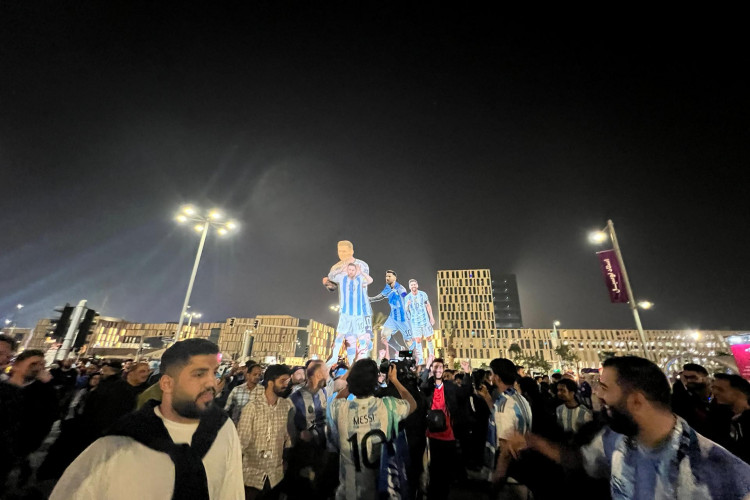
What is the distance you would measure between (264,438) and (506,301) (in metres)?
123

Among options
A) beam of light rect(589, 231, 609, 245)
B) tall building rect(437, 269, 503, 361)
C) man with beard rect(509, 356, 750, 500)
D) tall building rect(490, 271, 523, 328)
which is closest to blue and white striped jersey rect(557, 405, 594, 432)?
man with beard rect(509, 356, 750, 500)

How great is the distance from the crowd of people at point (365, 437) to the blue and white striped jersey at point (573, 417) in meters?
0.02

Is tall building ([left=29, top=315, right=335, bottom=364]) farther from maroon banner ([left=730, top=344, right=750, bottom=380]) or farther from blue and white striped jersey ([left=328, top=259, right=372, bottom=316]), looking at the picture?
maroon banner ([left=730, top=344, right=750, bottom=380])

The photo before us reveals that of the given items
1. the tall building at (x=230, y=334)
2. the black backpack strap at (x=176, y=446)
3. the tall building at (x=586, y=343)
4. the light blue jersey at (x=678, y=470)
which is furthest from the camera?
the tall building at (x=230, y=334)

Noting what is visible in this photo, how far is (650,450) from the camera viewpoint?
202 cm

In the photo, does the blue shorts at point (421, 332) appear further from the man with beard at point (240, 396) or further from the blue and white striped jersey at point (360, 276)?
the man with beard at point (240, 396)

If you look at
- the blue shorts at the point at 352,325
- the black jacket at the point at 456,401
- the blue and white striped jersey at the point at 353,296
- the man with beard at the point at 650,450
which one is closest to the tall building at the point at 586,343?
the blue and white striped jersey at the point at 353,296

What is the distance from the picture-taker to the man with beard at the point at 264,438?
373cm

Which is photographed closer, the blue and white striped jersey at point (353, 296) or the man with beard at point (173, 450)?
the man with beard at point (173, 450)

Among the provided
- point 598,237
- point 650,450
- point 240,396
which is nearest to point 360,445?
point 650,450

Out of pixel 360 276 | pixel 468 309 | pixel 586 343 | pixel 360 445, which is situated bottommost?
pixel 360 445

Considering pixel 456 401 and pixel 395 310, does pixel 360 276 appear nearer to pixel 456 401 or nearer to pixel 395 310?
pixel 395 310

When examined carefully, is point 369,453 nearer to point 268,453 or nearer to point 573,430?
point 268,453

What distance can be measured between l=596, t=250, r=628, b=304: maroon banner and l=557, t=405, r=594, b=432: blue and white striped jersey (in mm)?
10498
